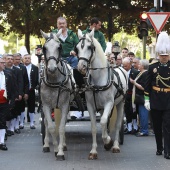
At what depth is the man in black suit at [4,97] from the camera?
1523 centimetres

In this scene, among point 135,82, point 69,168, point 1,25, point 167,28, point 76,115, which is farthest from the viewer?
point 1,25

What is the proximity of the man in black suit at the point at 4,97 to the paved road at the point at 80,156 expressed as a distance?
1.45ft

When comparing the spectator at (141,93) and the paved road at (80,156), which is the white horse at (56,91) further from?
the spectator at (141,93)

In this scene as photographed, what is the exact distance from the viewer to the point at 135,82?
712 inches

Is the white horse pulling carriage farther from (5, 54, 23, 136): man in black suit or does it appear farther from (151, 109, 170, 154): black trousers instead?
(5, 54, 23, 136): man in black suit

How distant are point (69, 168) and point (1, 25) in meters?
30.7

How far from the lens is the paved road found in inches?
493

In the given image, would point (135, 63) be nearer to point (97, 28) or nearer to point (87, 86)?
point (97, 28)

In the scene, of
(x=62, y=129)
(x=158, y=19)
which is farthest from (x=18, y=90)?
(x=62, y=129)

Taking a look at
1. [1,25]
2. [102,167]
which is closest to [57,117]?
[102,167]

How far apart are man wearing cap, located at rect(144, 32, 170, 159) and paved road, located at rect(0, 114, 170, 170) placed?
0.53 metres

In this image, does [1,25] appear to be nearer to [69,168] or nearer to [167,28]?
[167,28]

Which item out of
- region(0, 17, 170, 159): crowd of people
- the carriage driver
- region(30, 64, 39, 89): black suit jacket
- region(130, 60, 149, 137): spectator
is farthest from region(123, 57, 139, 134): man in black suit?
the carriage driver

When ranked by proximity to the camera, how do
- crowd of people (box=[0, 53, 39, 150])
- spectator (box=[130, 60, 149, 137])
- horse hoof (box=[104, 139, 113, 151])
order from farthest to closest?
1. spectator (box=[130, 60, 149, 137])
2. crowd of people (box=[0, 53, 39, 150])
3. horse hoof (box=[104, 139, 113, 151])
